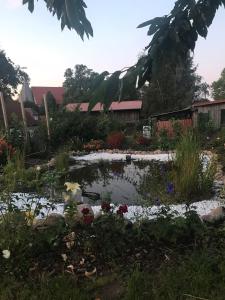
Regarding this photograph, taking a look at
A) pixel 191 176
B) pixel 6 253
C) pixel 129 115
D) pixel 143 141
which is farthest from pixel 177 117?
pixel 6 253

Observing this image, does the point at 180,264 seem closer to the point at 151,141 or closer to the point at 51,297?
the point at 51,297

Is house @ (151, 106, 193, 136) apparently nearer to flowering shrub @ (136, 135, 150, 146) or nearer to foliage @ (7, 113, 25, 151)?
flowering shrub @ (136, 135, 150, 146)

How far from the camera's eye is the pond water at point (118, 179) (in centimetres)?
586

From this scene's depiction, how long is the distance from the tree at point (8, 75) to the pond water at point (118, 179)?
80.1 feet

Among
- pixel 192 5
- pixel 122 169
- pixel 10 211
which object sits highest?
pixel 192 5

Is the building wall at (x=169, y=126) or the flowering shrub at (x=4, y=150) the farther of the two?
the building wall at (x=169, y=126)

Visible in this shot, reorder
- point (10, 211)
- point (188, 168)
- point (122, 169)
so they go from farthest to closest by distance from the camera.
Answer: point (122, 169) < point (188, 168) < point (10, 211)

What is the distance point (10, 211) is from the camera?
329 centimetres

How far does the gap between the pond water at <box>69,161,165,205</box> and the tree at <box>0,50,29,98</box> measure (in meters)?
24.4

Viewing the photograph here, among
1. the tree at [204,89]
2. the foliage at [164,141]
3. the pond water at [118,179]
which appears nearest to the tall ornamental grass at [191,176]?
the pond water at [118,179]

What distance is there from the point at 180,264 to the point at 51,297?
997mm

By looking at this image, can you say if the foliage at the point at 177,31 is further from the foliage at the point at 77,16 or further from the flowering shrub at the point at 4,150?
the flowering shrub at the point at 4,150

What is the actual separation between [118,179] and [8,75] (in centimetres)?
2810

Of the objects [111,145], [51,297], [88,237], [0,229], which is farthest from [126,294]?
[111,145]
